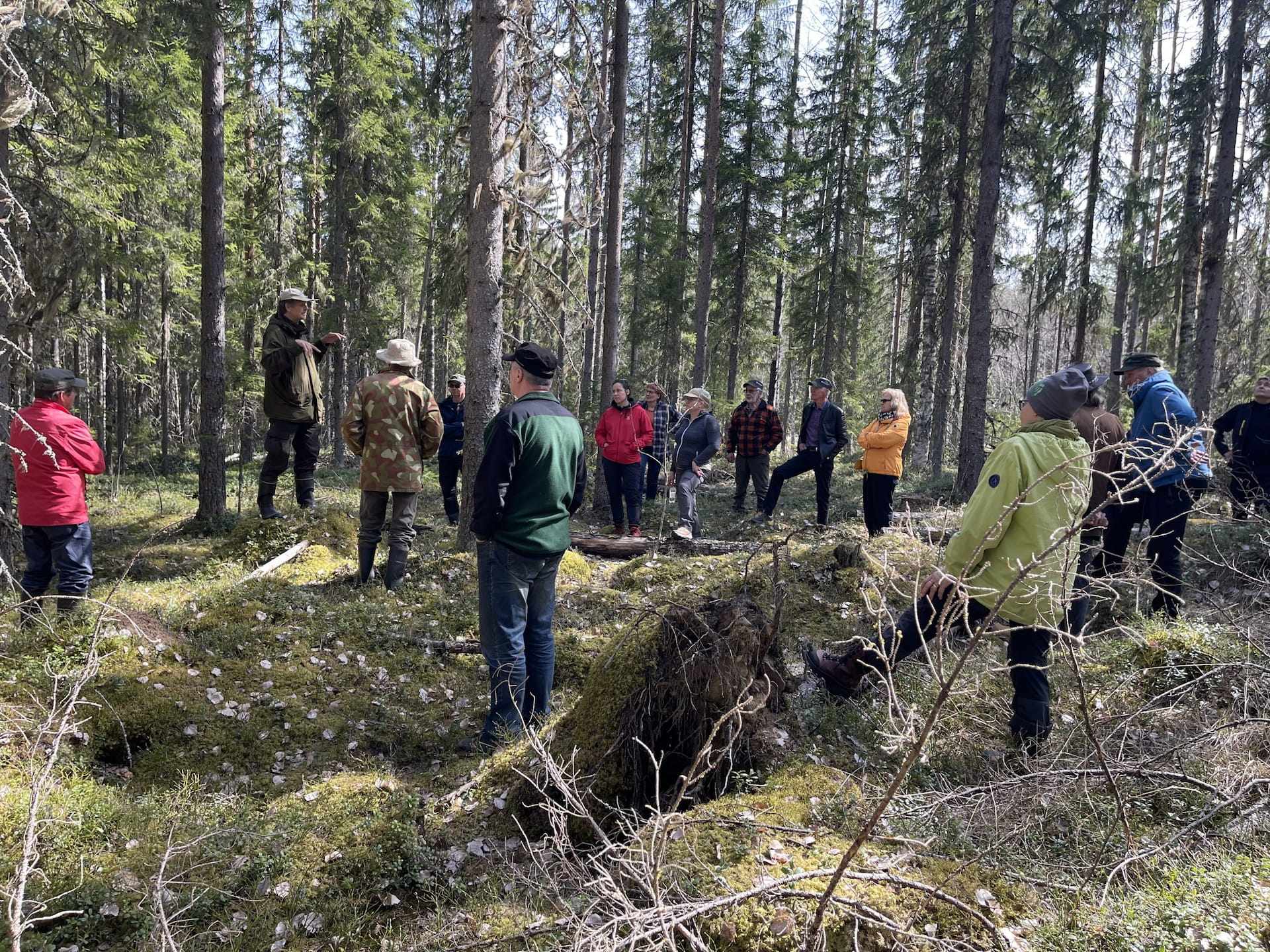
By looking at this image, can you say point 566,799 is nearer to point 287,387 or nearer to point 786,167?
point 287,387

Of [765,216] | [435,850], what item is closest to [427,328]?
[765,216]

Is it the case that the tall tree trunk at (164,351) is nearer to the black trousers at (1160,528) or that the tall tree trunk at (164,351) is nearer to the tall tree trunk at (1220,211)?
the black trousers at (1160,528)

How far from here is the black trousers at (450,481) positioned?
10883 mm

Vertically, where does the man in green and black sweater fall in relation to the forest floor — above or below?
above

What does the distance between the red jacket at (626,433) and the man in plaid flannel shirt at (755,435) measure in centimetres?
221

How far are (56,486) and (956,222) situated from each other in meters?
19.5

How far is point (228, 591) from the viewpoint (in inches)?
258

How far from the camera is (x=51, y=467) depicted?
5469 millimetres

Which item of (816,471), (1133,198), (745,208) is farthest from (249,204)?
(1133,198)

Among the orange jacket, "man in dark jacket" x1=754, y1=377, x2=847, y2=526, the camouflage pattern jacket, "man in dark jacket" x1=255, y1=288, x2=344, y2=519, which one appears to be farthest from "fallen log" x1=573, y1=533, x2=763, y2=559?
"man in dark jacket" x1=255, y1=288, x2=344, y2=519

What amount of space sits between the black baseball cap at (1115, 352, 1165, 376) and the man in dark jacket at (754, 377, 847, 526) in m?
4.07

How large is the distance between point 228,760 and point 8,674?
1624 mm

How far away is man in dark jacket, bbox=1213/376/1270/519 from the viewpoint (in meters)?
7.97

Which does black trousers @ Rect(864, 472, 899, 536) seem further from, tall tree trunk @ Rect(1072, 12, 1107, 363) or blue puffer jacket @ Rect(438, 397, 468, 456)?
tall tree trunk @ Rect(1072, 12, 1107, 363)
